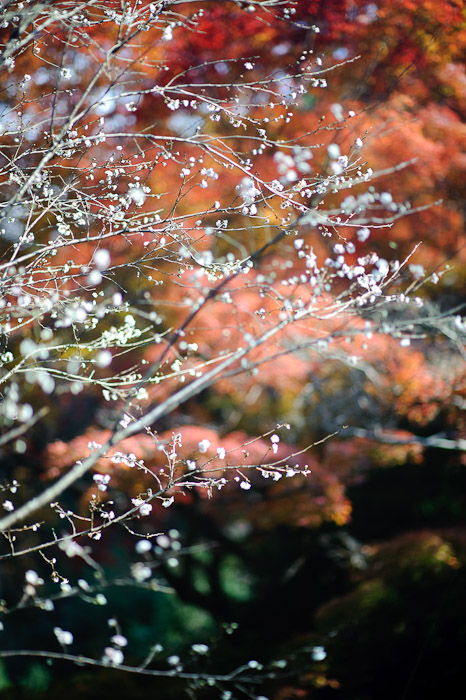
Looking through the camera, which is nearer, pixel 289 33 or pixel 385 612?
pixel 385 612

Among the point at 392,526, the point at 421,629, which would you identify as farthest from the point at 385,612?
the point at 392,526

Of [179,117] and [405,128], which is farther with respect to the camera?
[405,128]

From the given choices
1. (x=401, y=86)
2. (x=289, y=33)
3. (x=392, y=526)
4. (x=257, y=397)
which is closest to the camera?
(x=289, y=33)

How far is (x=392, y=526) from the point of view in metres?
7.77

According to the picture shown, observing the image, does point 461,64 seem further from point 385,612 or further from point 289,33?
point 385,612

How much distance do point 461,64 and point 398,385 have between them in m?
4.51

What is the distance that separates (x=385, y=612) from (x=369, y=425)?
2.36 meters

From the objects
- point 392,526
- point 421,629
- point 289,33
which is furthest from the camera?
point 392,526

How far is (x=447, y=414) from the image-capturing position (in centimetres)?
645

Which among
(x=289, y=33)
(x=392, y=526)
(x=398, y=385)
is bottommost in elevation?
(x=392, y=526)

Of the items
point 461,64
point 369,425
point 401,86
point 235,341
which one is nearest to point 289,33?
point 401,86

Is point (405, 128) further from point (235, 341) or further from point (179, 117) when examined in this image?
point (235, 341)

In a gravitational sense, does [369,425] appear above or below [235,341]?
below

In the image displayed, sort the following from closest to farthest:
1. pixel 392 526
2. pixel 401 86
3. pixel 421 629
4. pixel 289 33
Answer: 1. pixel 421 629
2. pixel 289 33
3. pixel 401 86
4. pixel 392 526
